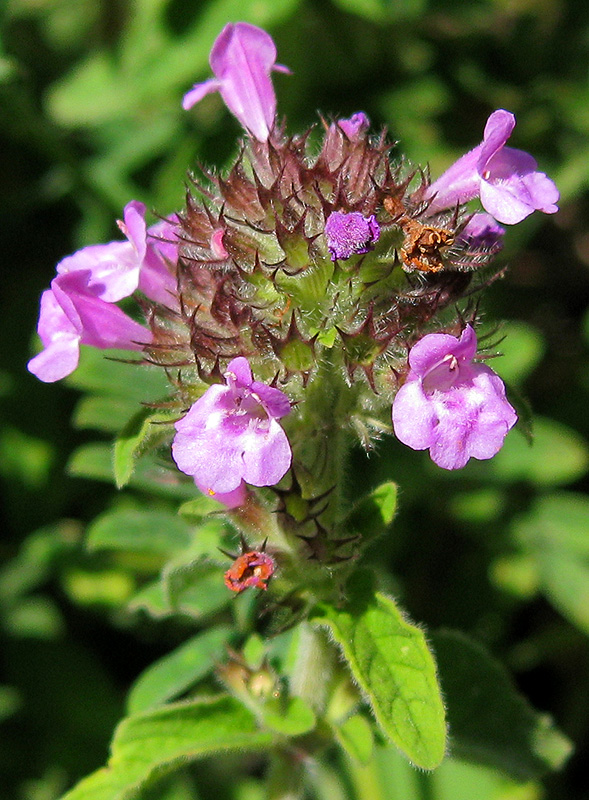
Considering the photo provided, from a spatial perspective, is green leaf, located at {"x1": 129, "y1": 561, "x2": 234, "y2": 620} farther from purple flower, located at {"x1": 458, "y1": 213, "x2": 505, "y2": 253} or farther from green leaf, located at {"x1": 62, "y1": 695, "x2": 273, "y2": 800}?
purple flower, located at {"x1": 458, "y1": 213, "x2": 505, "y2": 253}

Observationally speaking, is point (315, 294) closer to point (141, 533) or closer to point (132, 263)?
point (132, 263)

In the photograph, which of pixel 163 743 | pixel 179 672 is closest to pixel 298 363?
pixel 163 743

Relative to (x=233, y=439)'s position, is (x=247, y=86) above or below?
above

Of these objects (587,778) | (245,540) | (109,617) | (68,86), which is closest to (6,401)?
(109,617)

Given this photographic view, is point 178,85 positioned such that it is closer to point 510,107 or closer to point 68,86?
point 68,86

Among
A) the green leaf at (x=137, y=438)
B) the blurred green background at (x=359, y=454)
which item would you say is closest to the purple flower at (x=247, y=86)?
the green leaf at (x=137, y=438)

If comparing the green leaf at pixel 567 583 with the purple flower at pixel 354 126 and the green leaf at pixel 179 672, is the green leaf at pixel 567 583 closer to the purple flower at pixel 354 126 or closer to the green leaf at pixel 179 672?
the green leaf at pixel 179 672
